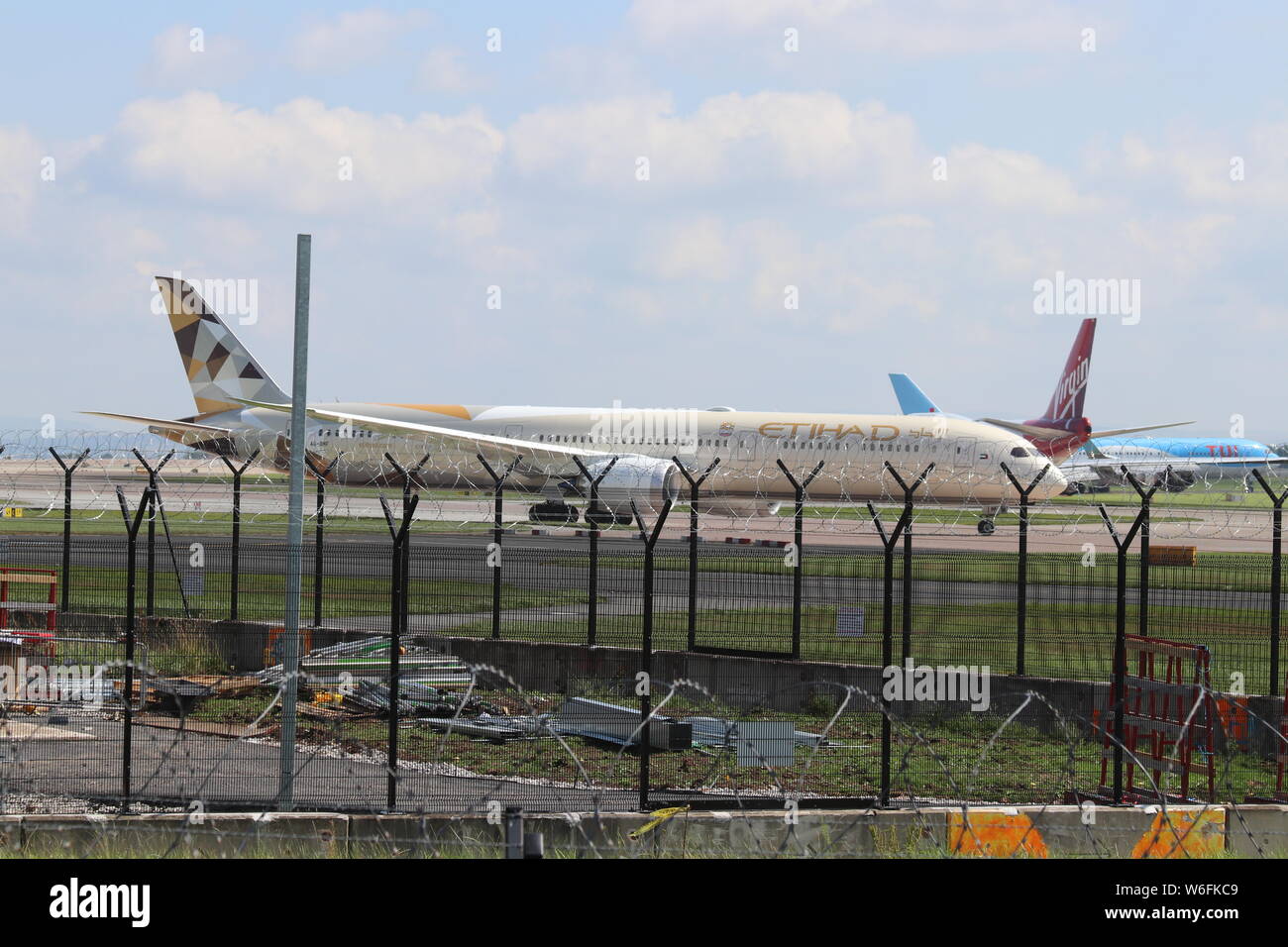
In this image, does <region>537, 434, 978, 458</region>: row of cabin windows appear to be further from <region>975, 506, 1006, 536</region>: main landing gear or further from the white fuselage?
<region>975, 506, 1006, 536</region>: main landing gear

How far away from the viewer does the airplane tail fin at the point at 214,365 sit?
47312 millimetres

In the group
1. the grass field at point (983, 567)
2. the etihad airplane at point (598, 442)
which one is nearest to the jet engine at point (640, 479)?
the etihad airplane at point (598, 442)

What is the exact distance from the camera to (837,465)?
42.2 m

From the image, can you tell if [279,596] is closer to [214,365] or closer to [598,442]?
[598,442]

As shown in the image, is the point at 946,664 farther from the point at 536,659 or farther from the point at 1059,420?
the point at 1059,420

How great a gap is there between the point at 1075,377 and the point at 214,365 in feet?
140

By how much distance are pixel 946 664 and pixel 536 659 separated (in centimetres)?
452

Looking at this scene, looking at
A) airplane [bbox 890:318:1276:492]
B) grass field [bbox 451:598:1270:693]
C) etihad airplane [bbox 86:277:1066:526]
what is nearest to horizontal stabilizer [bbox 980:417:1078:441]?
airplane [bbox 890:318:1276:492]

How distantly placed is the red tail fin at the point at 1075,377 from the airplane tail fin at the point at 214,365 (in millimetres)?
39347

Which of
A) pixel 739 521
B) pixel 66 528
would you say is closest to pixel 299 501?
pixel 66 528

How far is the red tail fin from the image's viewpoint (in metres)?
68.4

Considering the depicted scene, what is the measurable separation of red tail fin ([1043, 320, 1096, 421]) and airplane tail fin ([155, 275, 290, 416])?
39347 millimetres

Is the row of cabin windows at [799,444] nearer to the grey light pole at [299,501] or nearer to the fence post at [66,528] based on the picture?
the fence post at [66,528]

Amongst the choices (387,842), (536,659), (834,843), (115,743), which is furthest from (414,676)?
(834,843)
